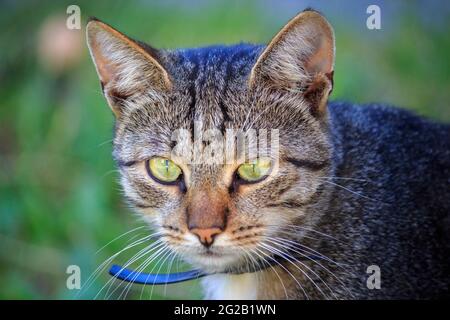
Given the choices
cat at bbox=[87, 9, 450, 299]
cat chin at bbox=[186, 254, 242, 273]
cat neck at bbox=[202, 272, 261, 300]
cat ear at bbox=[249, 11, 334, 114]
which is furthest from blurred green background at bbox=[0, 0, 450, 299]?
cat ear at bbox=[249, 11, 334, 114]

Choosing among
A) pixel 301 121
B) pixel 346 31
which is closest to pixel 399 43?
pixel 346 31

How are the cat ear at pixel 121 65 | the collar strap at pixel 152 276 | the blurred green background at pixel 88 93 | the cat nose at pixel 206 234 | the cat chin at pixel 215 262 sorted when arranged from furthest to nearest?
the blurred green background at pixel 88 93, the collar strap at pixel 152 276, the cat ear at pixel 121 65, the cat chin at pixel 215 262, the cat nose at pixel 206 234

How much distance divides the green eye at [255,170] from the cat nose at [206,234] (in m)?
0.20

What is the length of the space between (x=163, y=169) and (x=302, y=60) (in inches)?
22.6

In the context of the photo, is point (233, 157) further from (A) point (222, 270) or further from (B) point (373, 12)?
(B) point (373, 12)

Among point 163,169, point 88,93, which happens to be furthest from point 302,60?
point 88,93

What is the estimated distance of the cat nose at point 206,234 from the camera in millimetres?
2375

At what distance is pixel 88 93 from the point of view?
438 centimetres

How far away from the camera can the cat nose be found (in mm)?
2375

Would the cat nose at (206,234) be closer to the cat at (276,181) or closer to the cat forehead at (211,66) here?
the cat at (276,181)

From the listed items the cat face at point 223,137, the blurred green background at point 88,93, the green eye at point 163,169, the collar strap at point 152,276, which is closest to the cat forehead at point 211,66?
the cat face at point 223,137

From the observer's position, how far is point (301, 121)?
102 inches

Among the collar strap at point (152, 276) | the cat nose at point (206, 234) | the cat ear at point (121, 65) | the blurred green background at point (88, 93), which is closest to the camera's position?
the cat nose at point (206, 234)
